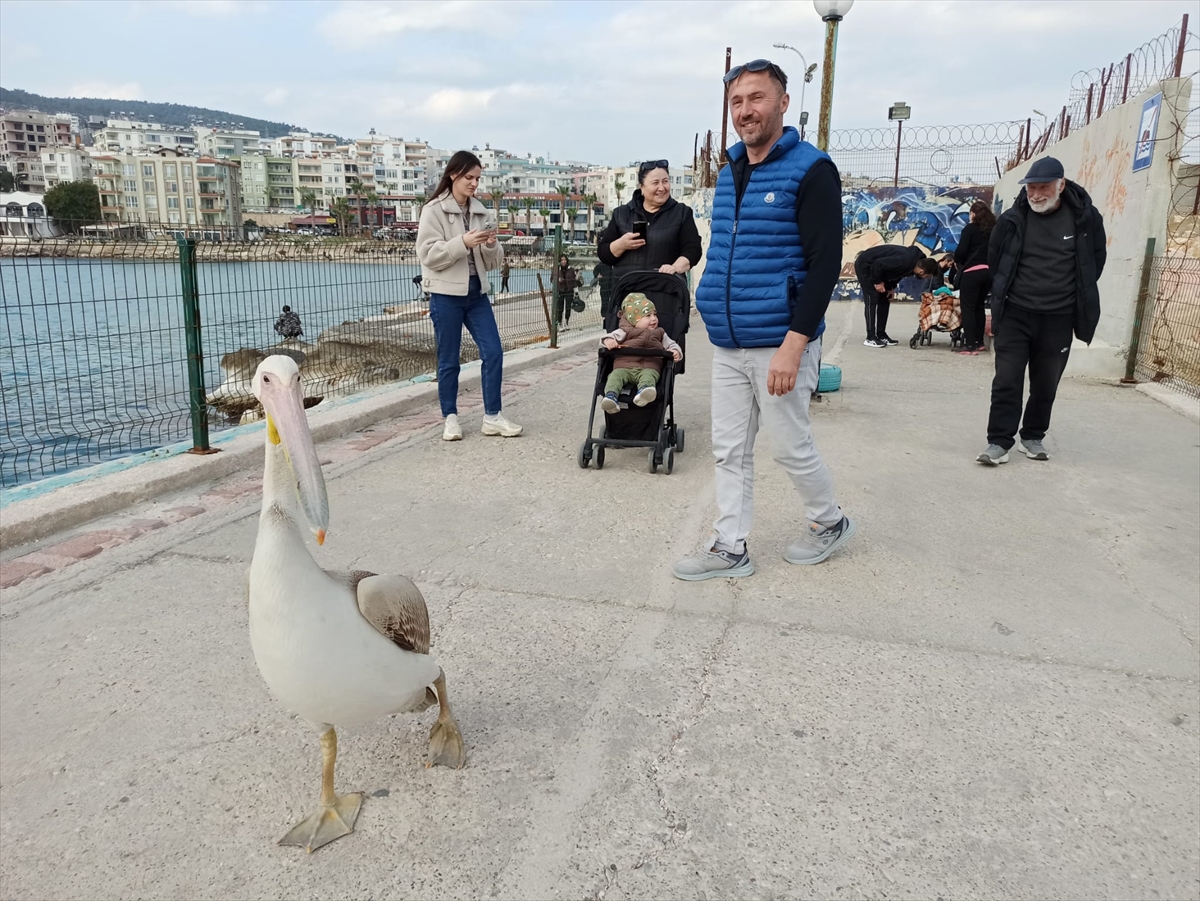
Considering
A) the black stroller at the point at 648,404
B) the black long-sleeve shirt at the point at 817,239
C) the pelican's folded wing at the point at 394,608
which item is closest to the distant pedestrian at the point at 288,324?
the black stroller at the point at 648,404

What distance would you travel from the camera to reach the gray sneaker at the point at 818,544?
12.5 ft

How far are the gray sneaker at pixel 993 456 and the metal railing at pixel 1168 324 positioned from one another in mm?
4109

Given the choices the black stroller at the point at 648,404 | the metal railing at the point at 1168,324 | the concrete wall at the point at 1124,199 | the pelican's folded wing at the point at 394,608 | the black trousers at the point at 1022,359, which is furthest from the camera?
the metal railing at the point at 1168,324

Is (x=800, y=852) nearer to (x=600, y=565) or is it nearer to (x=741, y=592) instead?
(x=741, y=592)

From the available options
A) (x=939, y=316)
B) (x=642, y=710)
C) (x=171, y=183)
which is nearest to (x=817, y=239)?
(x=642, y=710)

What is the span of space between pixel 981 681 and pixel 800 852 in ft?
3.84

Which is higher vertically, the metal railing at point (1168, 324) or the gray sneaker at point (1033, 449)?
the metal railing at point (1168, 324)

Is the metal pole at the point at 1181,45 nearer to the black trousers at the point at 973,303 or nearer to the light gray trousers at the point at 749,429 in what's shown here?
the black trousers at the point at 973,303

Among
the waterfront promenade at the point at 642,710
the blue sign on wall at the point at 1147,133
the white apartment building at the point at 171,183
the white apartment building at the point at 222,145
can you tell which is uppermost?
the white apartment building at the point at 222,145

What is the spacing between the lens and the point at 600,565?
377 cm

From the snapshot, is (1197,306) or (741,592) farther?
(1197,306)

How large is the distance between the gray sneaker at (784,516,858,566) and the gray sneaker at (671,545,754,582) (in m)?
0.29

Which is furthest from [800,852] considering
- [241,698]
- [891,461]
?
[891,461]

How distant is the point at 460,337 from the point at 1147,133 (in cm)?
767
